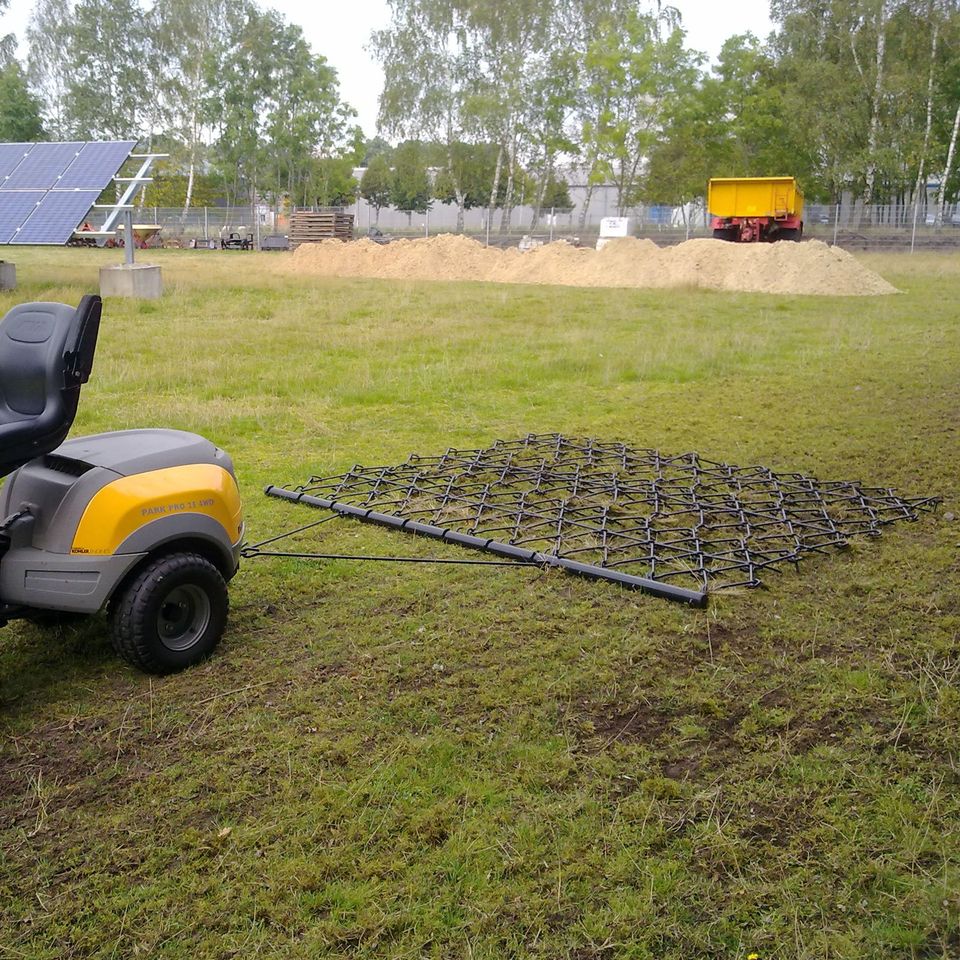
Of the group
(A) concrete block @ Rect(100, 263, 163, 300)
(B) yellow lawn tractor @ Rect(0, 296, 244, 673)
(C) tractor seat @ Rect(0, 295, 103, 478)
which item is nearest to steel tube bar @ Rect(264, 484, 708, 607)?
(B) yellow lawn tractor @ Rect(0, 296, 244, 673)

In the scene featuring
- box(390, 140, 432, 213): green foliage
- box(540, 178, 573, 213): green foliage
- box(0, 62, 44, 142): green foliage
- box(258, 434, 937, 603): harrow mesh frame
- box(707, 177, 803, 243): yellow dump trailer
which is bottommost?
box(258, 434, 937, 603): harrow mesh frame

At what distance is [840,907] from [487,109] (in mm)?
52300

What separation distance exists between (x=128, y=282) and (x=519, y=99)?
3691cm

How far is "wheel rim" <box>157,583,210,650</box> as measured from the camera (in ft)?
12.7

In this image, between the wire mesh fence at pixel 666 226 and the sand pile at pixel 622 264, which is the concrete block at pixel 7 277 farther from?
the wire mesh fence at pixel 666 226

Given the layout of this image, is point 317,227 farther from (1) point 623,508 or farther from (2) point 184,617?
(2) point 184,617

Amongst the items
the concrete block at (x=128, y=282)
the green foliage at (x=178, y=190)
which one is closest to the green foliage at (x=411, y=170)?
the green foliage at (x=178, y=190)

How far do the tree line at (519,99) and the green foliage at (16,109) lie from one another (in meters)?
0.11

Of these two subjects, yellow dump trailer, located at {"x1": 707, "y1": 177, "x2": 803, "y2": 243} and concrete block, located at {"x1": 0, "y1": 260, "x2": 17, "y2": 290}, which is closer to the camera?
concrete block, located at {"x1": 0, "y1": 260, "x2": 17, "y2": 290}

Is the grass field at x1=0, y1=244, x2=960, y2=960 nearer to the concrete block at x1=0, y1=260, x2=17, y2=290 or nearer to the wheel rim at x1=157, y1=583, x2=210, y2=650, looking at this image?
the wheel rim at x1=157, y1=583, x2=210, y2=650

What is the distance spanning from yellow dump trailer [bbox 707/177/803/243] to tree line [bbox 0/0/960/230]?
15200mm

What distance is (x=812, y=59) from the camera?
45.6 metres

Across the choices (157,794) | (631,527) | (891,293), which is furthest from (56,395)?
(891,293)

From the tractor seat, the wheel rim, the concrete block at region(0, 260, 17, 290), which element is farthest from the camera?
the concrete block at region(0, 260, 17, 290)
